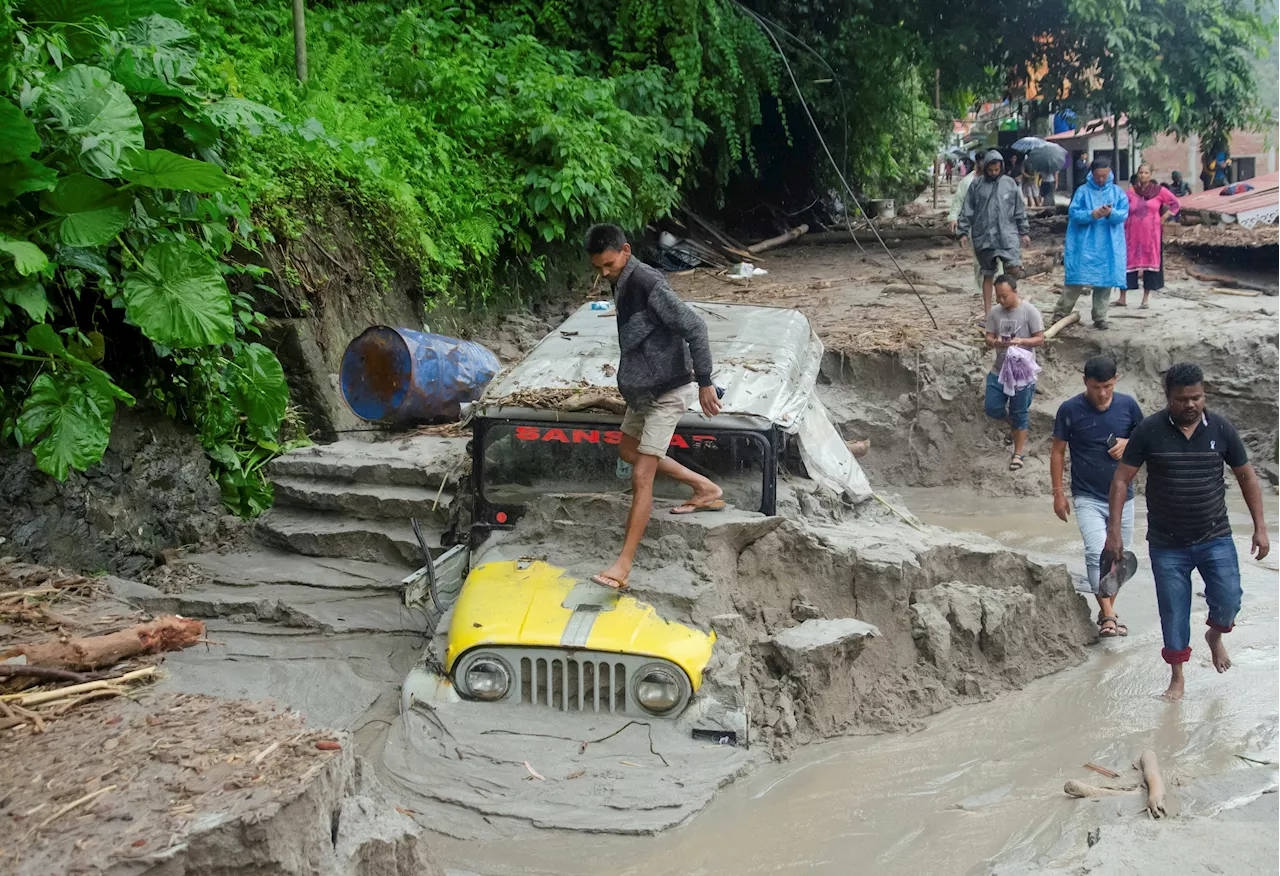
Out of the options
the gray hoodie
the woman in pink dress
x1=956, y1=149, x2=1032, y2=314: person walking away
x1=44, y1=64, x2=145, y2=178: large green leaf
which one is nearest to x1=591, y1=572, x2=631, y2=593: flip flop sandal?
x1=44, y1=64, x2=145, y2=178: large green leaf

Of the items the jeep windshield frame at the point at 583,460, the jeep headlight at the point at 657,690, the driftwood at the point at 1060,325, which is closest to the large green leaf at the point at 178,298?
the jeep windshield frame at the point at 583,460

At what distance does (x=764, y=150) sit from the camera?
64.1ft

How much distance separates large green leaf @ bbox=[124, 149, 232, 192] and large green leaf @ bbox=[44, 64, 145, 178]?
0.08 metres

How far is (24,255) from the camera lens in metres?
5.54

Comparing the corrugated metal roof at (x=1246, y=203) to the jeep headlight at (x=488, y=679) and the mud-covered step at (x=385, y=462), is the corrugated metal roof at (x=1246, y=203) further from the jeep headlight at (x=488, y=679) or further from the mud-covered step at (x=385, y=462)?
the jeep headlight at (x=488, y=679)

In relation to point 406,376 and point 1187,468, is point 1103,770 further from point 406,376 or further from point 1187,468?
point 406,376

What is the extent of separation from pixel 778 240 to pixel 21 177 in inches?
553

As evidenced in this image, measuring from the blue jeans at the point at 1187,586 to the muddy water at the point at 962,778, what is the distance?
12.7 inches

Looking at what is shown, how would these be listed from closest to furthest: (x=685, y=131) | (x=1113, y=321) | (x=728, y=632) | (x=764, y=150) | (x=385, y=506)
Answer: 1. (x=728, y=632)
2. (x=385, y=506)
3. (x=1113, y=321)
4. (x=685, y=131)
5. (x=764, y=150)

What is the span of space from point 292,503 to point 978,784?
17.3 ft

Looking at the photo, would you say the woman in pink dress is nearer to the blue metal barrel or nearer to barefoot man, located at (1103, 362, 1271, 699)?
barefoot man, located at (1103, 362, 1271, 699)

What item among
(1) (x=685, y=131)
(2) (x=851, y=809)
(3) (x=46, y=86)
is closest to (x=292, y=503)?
(3) (x=46, y=86)

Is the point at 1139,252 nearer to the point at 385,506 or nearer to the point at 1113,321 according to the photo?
the point at 1113,321

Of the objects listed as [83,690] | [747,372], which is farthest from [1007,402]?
[83,690]
